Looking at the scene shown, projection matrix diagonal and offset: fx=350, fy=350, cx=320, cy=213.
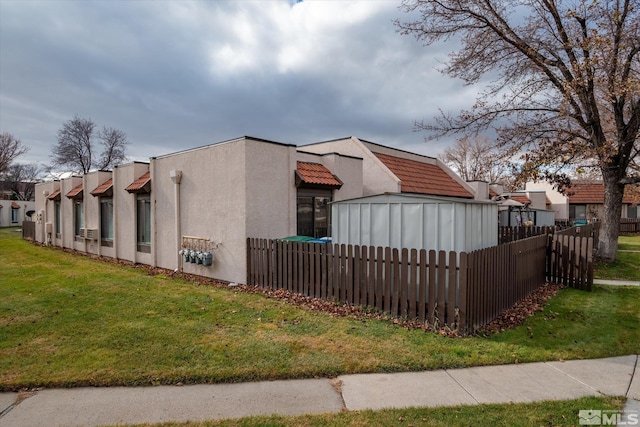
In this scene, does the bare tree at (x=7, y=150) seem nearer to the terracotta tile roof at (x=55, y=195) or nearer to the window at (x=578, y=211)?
the terracotta tile roof at (x=55, y=195)

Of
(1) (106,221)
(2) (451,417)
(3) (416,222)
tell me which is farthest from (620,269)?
(1) (106,221)

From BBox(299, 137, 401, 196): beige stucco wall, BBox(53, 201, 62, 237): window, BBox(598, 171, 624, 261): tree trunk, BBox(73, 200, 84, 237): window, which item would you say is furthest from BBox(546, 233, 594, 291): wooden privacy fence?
BBox(53, 201, 62, 237): window

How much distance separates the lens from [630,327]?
6.29 meters

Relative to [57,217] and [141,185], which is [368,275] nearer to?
[141,185]

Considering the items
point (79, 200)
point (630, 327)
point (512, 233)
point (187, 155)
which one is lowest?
point (630, 327)

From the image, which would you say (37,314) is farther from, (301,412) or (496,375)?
(496,375)

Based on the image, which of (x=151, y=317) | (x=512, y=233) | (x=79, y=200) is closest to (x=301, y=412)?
(x=151, y=317)

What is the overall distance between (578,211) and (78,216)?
49.8 metres

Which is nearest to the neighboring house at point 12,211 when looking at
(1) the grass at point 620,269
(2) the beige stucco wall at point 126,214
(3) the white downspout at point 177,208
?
(2) the beige stucco wall at point 126,214

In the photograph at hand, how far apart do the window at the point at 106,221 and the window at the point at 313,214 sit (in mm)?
9777

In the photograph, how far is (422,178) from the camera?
60.5 feet

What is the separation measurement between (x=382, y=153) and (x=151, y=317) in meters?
14.1

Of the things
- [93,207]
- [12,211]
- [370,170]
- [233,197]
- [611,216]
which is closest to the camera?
[233,197]

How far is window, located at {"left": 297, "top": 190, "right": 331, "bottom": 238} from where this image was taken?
1099 cm
